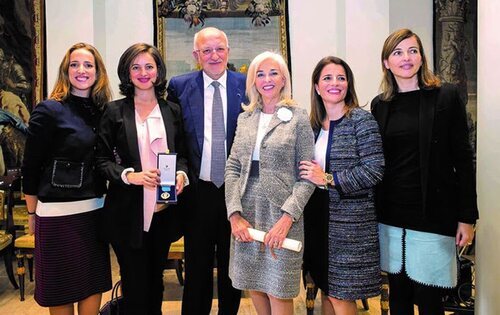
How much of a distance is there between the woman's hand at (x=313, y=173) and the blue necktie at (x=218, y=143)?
54 cm

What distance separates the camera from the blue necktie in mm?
2643

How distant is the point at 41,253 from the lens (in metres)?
2.51

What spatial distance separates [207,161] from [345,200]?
2.64 ft

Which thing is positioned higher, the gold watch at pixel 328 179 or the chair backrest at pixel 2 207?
the gold watch at pixel 328 179

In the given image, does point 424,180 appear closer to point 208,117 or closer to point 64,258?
point 208,117

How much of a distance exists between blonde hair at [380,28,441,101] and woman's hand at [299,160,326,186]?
20.0 inches

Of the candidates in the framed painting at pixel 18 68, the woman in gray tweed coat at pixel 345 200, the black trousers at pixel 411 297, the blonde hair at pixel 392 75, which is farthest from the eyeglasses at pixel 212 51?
the framed painting at pixel 18 68

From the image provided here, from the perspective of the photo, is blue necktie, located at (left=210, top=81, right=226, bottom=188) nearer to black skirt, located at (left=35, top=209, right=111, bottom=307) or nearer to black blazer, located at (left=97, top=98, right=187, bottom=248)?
black blazer, located at (left=97, top=98, right=187, bottom=248)

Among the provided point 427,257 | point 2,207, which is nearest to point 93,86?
point 427,257

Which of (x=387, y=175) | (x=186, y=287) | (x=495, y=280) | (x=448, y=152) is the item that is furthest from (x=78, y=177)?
(x=495, y=280)

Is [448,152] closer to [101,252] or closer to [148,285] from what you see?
[148,285]

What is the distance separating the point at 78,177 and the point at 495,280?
89.4 inches

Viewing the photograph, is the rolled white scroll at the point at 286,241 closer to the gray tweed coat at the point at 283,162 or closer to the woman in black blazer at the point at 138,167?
the gray tweed coat at the point at 283,162

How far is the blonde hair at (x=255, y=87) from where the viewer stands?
239cm
